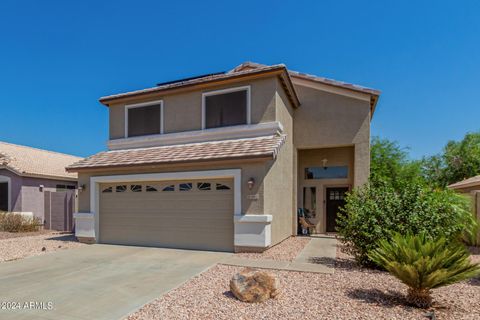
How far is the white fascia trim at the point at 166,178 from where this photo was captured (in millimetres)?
9703


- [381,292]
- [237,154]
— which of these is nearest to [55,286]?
[237,154]

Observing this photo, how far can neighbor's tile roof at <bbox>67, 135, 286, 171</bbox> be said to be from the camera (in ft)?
31.7

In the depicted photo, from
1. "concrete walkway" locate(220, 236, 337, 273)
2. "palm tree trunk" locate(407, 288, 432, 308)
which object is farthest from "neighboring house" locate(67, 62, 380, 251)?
"palm tree trunk" locate(407, 288, 432, 308)

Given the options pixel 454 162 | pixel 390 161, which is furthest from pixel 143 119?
pixel 454 162

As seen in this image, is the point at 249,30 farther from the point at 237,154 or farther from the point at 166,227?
the point at 166,227

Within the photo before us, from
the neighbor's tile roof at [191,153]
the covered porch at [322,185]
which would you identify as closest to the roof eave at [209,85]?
the neighbor's tile roof at [191,153]

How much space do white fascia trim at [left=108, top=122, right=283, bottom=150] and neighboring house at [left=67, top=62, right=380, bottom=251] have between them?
0.14 feet

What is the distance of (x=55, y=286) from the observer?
632 centimetres

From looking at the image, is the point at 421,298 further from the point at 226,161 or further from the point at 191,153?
the point at 191,153

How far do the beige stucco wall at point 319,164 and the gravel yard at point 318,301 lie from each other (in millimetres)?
7572

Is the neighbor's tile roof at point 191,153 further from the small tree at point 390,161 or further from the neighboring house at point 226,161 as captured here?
the small tree at point 390,161

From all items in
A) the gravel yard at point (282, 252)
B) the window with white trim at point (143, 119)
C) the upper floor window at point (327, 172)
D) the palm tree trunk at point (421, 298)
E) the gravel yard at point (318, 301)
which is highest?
the window with white trim at point (143, 119)

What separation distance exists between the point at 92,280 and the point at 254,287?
4.17 meters

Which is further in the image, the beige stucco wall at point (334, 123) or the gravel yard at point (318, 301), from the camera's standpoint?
the beige stucco wall at point (334, 123)
